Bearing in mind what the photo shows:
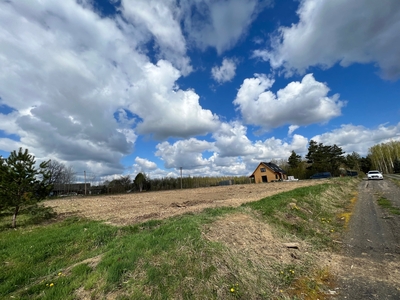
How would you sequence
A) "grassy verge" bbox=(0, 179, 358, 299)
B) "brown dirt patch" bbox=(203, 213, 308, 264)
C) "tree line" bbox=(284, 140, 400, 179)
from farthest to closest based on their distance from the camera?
"tree line" bbox=(284, 140, 400, 179)
"brown dirt patch" bbox=(203, 213, 308, 264)
"grassy verge" bbox=(0, 179, 358, 299)

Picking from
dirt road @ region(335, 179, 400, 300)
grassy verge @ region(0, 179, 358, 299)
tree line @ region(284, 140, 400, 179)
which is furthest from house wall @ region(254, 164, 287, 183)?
grassy verge @ region(0, 179, 358, 299)

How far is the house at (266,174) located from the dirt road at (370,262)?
2060 inches

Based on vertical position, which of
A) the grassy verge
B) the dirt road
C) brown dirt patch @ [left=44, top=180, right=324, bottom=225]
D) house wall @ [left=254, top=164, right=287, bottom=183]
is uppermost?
house wall @ [left=254, top=164, right=287, bottom=183]

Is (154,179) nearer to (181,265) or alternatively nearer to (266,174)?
(266,174)

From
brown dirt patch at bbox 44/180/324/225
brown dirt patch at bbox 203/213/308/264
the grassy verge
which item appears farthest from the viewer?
brown dirt patch at bbox 44/180/324/225

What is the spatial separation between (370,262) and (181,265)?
14.7 feet

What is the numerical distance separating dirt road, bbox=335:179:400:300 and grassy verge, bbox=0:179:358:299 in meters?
0.47

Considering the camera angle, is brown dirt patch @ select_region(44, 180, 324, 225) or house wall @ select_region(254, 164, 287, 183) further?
house wall @ select_region(254, 164, 287, 183)

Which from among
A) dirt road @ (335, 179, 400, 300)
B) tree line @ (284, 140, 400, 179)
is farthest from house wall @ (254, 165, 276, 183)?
dirt road @ (335, 179, 400, 300)

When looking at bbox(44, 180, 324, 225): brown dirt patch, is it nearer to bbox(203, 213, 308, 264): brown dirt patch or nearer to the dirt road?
bbox(203, 213, 308, 264): brown dirt patch

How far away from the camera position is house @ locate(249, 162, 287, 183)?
2352 inches

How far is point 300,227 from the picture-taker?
8.09 metres

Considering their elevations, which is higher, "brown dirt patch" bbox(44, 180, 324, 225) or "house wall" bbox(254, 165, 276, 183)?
"house wall" bbox(254, 165, 276, 183)

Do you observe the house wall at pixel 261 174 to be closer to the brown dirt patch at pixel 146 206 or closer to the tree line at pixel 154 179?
the tree line at pixel 154 179
